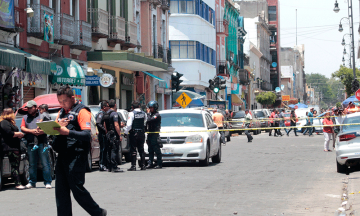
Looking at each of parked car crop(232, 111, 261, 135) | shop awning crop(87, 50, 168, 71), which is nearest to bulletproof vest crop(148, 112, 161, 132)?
shop awning crop(87, 50, 168, 71)

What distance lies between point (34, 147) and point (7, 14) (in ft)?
26.3

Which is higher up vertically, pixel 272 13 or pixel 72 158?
pixel 272 13

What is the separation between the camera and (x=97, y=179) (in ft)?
46.5

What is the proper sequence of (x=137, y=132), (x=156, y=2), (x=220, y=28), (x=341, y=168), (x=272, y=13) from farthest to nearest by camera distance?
(x=272, y=13) < (x=220, y=28) < (x=156, y=2) < (x=137, y=132) < (x=341, y=168)

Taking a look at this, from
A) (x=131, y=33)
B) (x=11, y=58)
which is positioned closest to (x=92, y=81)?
(x=131, y=33)

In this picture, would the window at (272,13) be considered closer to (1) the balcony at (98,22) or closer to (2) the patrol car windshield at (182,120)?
(1) the balcony at (98,22)

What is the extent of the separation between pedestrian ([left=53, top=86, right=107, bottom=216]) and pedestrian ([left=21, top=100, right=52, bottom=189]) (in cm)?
532

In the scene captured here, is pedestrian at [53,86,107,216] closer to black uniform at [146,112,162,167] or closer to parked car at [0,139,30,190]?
parked car at [0,139,30,190]

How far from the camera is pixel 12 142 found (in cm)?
1249

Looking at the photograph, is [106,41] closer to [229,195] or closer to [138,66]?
[138,66]

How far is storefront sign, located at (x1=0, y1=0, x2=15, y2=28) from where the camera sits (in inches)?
741

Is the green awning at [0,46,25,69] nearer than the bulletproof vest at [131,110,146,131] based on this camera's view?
No

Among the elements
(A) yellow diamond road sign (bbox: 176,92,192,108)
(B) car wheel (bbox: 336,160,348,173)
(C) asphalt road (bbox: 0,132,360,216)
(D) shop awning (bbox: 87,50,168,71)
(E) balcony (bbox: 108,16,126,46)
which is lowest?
(C) asphalt road (bbox: 0,132,360,216)

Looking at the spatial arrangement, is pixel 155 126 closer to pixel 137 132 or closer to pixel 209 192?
pixel 137 132
